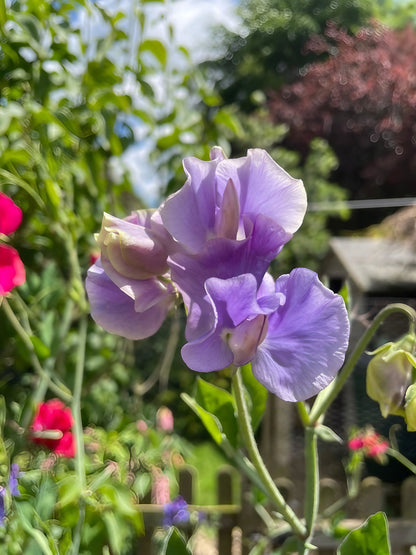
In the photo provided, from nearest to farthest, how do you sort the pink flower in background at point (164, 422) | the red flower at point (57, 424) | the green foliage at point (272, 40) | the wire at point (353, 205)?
the red flower at point (57, 424)
the pink flower in background at point (164, 422)
the wire at point (353, 205)
the green foliage at point (272, 40)

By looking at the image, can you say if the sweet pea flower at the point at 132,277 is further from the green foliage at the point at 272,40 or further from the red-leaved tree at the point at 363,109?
the red-leaved tree at the point at 363,109

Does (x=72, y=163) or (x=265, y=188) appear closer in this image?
(x=265, y=188)

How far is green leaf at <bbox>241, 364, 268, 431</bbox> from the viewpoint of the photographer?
485 millimetres

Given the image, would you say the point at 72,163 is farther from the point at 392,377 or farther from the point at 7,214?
the point at 392,377

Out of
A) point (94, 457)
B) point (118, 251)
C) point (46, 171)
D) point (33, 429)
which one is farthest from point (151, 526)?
point (118, 251)

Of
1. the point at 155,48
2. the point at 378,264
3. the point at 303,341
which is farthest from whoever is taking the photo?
the point at 378,264

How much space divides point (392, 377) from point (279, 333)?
4.3 inches

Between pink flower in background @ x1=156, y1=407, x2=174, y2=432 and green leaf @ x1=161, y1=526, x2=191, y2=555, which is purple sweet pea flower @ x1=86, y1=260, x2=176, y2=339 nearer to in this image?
green leaf @ x1=161, y1=526, x2=191, y2=555

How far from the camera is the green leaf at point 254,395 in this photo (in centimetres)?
49

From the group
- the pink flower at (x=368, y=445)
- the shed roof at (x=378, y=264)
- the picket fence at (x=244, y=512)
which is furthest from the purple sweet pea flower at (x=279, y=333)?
the shed roof at (x=378, y=264)

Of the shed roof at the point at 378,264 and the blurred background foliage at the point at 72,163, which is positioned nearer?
the blurred background foliage at the point at 72,163

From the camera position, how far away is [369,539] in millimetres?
383

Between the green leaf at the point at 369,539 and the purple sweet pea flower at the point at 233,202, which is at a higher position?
the purple sweet pea flower at the point at 233,202

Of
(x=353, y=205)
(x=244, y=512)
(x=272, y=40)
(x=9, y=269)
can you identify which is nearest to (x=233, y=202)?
(x=9, y=269)
